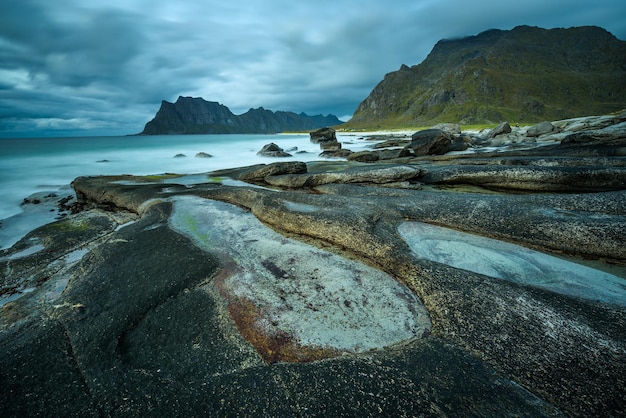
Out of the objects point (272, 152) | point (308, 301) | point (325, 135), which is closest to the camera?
point (308, 301)

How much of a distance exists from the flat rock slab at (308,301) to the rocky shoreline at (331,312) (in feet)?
0.11

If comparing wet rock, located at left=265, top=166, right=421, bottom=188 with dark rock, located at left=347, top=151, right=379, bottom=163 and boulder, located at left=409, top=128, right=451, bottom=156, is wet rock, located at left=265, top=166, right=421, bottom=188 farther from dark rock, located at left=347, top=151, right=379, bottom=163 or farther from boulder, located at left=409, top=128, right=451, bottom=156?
boulder, located at left=409, top=128, right=451, bottom=156

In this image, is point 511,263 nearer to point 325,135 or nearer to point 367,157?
point 367,157

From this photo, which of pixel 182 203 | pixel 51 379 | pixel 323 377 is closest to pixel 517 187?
pixel 323 377

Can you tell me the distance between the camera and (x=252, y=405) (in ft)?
9.30

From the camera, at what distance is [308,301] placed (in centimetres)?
474

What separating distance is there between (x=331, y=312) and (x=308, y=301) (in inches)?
18.7

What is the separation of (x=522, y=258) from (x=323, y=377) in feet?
18.8

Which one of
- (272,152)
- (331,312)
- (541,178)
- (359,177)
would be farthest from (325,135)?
(331,312)

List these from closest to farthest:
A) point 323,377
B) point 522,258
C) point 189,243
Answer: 1. point 323,377
2. point 522,258
3. point 189,243

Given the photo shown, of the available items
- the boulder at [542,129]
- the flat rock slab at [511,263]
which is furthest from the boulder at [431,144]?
the boulder at [542,129]

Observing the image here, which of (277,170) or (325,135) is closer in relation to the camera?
(277,170)

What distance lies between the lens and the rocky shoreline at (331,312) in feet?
9.63

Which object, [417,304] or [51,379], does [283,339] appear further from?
[51,379]
